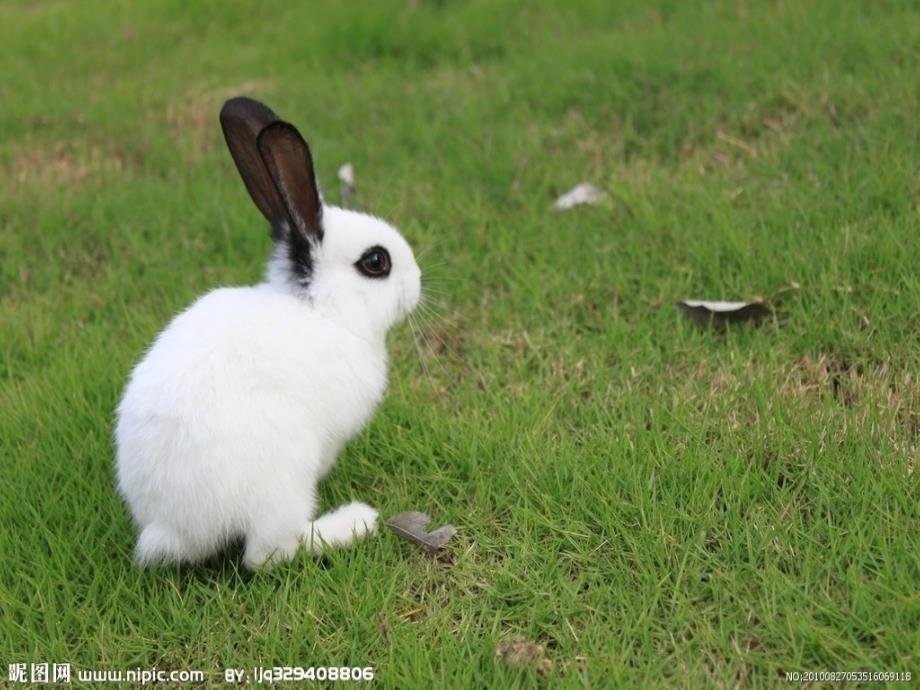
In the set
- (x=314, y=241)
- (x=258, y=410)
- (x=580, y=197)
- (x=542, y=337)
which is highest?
(x=314, y=241)

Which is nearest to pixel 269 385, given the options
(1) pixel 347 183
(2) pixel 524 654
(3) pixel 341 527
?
(3) pixel 341 527

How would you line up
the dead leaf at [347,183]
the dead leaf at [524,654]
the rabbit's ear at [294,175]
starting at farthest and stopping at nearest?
1. the dead leaf at [347,183]
2. the rabbit's ear at [294,175]
3. the dead leaf at [524,654]

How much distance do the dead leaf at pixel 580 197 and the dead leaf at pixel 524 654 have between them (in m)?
2.41

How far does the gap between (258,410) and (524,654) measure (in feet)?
3.05

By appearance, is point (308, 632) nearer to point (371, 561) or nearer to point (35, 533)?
point (371, 561)

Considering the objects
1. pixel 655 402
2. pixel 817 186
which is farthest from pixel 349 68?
pixel 655 402

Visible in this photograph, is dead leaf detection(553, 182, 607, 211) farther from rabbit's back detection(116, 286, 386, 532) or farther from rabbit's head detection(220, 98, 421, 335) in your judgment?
rabbit's back detection(116, 286, 386, 532)

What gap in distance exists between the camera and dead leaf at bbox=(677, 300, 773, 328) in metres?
3.48

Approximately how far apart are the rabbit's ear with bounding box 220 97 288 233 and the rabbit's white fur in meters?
0.15

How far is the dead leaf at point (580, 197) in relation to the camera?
4.37 metres

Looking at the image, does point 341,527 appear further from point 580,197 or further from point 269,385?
point 580,197

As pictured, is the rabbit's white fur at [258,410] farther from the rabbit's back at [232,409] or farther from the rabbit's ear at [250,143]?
the rabbit's ear at [250,143]

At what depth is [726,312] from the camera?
3500 mm

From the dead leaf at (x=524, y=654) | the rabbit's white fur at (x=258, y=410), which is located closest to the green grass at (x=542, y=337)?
the dead leaf at (x=524, y=654)
